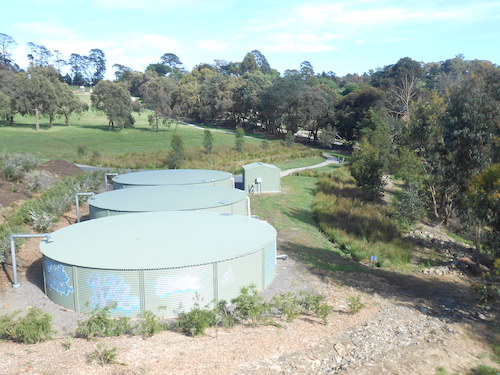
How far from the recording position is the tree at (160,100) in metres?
84.9

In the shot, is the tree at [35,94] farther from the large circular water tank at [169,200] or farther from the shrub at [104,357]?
the shrub at [104,357]

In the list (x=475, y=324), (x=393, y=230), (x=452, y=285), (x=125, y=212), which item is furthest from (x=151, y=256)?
(x=393, y=230)

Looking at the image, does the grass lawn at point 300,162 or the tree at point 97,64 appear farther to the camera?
the tree at point 97,64

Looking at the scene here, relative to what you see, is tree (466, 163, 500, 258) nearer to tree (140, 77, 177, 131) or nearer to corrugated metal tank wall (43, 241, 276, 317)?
corrugated metal tank wall (43, 241, 276, 317)

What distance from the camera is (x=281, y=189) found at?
31.4m

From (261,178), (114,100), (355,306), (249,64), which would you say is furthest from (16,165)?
(249,64)

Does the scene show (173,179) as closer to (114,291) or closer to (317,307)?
(114,291)

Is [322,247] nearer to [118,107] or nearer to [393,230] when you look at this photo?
[393,230]

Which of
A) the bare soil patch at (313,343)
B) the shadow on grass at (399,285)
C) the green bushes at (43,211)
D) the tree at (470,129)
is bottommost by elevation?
the shadow on grass at (399,285)

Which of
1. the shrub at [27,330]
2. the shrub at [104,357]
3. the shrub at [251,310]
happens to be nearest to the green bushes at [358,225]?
the shrub at [251,310]

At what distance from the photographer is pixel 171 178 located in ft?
86.7

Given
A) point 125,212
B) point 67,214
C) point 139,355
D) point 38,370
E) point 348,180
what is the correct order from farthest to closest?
point 348,180 → point 67,214 → point 125,212 → point 139,355 → point 38,370

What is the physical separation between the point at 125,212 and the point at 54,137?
5729 centimetres

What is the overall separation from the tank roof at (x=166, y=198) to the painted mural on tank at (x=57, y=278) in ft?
19.4
